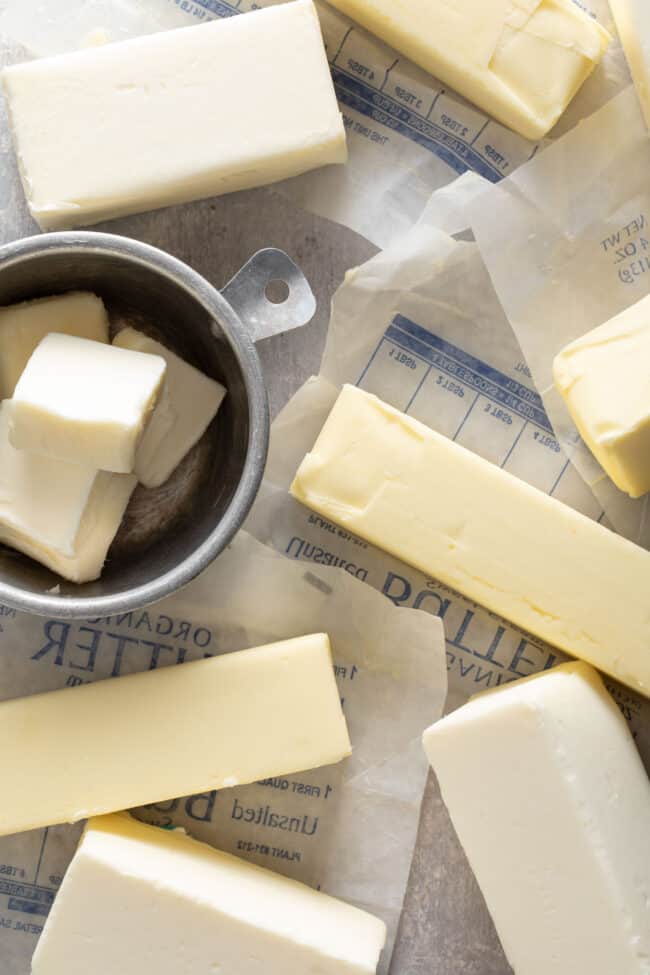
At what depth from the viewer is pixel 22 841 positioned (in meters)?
1.20

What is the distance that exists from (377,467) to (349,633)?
21cm

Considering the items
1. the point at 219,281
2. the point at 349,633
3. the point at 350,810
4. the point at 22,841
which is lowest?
the point at 22,841

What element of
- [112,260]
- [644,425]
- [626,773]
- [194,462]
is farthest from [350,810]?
[112,260]

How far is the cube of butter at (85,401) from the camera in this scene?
1.03m

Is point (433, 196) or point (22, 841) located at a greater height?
point (433, 196)

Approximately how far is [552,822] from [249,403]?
563mm

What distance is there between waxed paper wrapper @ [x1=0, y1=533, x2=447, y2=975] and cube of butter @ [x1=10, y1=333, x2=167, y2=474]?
0.76 feet

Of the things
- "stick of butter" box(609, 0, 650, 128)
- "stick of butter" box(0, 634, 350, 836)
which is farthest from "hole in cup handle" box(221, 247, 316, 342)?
"stick of butter" box(609, 0, 650, 128)

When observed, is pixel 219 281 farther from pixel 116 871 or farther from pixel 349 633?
pixel 116 871

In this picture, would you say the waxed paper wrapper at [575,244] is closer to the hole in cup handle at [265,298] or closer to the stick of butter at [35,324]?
the hole in cup handle at [265,298]

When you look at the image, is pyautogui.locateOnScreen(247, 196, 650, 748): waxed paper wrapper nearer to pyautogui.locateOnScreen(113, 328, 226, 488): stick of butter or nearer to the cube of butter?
pyautogui.locateOnScreen(113, 328, 226, 488): stick of butter

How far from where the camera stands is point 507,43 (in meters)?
1.17

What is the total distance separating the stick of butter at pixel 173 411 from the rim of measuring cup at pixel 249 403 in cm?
13

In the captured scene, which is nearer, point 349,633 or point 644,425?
point 644,425
